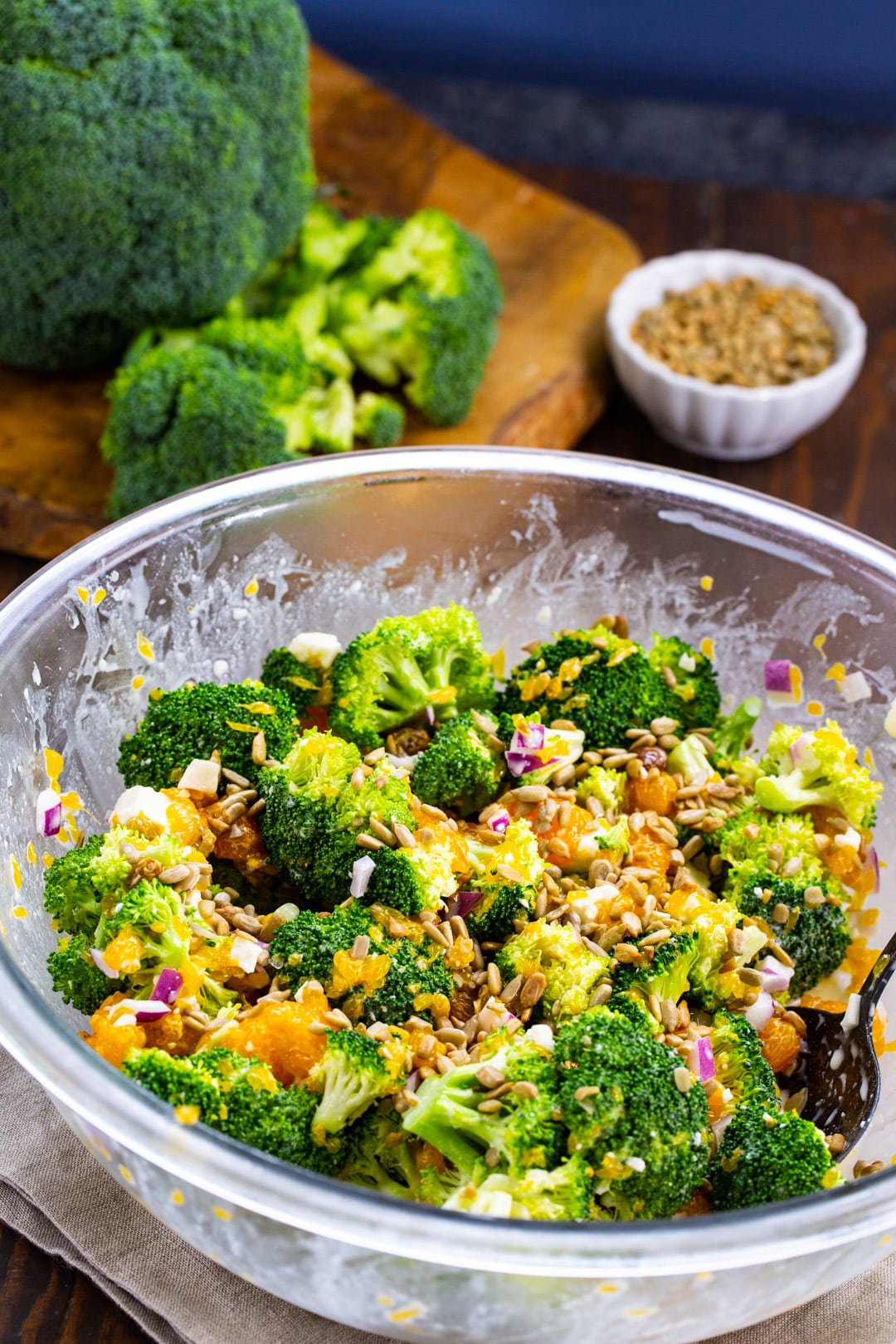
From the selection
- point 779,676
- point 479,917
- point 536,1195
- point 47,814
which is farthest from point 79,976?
point 779,676

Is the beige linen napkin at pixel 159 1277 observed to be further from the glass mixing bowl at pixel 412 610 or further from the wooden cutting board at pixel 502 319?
the wooden cutting board at pixel 502 319

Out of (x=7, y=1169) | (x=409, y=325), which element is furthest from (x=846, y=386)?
(x=7, y=1169)

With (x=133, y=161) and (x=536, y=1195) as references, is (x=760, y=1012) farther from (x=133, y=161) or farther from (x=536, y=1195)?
(x=133, y=161)

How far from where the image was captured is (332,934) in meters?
1.68

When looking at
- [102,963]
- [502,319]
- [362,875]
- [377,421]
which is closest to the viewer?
[102,963]

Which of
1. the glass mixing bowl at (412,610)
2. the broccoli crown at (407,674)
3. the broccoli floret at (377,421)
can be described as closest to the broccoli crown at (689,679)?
the glass mixing bowl at (412,610)

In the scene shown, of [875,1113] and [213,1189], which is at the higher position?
[213,1189]

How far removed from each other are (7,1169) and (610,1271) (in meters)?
0.90

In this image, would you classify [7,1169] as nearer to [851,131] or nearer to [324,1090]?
[324,1090]

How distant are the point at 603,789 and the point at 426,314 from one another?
156 cm

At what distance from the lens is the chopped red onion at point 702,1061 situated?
1.63m

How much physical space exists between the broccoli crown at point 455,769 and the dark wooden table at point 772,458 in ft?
2.51

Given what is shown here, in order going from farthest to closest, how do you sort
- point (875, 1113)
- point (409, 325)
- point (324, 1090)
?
point (409, 325), point (875, 1113), point (324, 1090)

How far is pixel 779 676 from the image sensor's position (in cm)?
222
